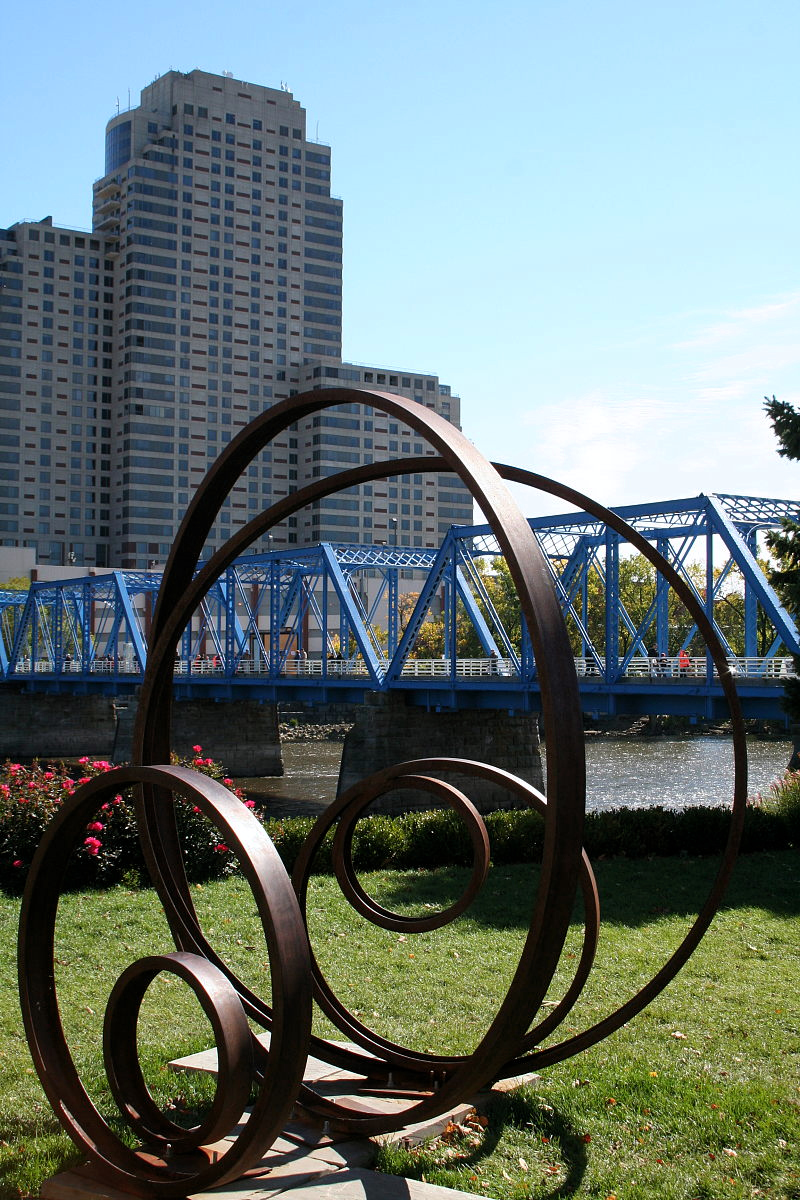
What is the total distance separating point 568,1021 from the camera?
9.35 meters

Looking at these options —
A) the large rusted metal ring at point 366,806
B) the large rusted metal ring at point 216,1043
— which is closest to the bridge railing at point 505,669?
the large rusted metal ring at point 366,806

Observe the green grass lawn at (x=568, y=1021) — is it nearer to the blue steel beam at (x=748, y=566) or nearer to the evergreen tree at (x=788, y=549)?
the evergreen tree at (x=788, y=549)

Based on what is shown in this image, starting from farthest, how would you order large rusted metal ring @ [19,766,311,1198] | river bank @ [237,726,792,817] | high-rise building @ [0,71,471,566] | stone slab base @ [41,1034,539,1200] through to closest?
high-rise building @ [0,71,471,566]
river bank @ [237,726,792,817]
stone slab base @ [41,1034,539,1200]
large rusted metal ring @ [19,766,311,1198]

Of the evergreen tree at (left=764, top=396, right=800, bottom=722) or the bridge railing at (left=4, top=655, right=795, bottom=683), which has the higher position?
the evergreen tree at (left=764, top=396, right=800, bottom=722)

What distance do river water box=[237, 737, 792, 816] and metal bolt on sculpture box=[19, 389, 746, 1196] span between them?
25737mm

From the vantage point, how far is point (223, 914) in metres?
13.2

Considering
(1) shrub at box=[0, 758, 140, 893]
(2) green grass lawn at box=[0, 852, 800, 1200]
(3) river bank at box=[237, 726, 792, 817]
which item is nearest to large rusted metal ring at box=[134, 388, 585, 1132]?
(2) green grass lawn at box=[0, 852, 800, 1200]

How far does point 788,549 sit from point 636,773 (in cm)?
2967

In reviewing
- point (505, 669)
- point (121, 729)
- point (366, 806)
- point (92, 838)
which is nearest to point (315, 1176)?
point (366, 806)

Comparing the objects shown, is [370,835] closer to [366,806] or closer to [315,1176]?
[366,806]

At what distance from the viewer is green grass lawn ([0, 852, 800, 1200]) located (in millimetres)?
6414

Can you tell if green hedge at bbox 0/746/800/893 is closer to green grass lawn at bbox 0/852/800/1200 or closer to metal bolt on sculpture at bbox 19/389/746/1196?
green grass lawn at bbox 0/852/800/1200

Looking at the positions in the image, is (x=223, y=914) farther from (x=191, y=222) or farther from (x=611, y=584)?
(x=191, y=222)

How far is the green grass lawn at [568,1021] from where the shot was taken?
6414mm
